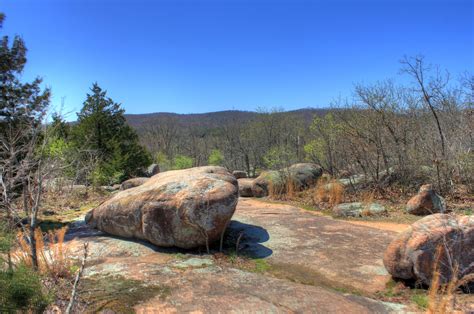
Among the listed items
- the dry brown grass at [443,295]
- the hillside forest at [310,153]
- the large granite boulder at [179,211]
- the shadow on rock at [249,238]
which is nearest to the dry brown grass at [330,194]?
the hillside forest at [310,153]

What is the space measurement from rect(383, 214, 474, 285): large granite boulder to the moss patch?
12.0 ft

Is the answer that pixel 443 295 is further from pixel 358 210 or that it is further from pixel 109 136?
pixel 109 136

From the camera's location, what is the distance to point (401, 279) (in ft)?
18.6

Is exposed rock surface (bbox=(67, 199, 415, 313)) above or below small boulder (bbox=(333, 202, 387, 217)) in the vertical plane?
below

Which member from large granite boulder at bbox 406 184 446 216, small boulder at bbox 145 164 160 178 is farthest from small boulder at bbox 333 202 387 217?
small boulder at bbox 145 164 160 178

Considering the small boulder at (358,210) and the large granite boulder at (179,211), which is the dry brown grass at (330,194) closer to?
the small boulder at (358,210)

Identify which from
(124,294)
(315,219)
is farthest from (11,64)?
(315,219)

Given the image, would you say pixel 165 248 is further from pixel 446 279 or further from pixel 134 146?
pixel 134 146

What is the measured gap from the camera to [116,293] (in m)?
4.62

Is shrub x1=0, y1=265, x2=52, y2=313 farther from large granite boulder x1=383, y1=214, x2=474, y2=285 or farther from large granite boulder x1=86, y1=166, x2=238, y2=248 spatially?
large granite boulder x1=383, y1=214, x2=474, y2=285

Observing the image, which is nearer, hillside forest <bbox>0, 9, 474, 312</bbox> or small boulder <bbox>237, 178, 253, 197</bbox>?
hillside forest <bbox>0, 9, 474, 312</bbox>

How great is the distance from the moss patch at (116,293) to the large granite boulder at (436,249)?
144 inches

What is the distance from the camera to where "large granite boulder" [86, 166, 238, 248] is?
6.99 meters

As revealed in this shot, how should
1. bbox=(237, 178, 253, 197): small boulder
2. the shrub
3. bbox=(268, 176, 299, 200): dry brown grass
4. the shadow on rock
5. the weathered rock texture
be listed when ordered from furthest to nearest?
bbox=(237, 178, 253, 197): small boulder, the weathered rock texture, bbox=(268, 176, 299, 200): dry brown grass, the shadow on rock, the shrub
